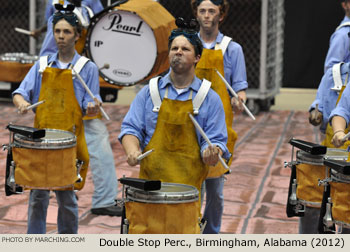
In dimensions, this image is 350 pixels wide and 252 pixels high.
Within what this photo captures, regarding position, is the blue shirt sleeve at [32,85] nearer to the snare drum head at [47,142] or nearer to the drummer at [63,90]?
the drummer at [63,90]

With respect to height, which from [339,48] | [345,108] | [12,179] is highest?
[339,48]

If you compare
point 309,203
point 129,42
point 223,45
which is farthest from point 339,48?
point 129,42

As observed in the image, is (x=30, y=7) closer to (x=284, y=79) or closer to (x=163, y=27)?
(x=284, y=79)

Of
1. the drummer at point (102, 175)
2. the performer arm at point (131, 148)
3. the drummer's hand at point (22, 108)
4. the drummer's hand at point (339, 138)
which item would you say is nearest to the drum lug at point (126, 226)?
the performer arm at point (131, 148)

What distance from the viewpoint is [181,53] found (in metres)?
3.98

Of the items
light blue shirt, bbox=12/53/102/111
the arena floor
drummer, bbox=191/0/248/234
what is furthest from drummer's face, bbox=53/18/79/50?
the arena floor

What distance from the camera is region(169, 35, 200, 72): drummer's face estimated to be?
399 cm

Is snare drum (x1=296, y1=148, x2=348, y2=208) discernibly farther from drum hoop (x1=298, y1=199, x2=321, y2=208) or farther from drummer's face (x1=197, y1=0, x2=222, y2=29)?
drummer's face (x1=197, y1=0, x2=222, y2=29)

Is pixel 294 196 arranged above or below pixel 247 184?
above

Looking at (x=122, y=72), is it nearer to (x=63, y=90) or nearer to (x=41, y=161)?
(x=63, y=90)

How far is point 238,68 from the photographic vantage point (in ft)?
18.2

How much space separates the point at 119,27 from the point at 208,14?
1.92m

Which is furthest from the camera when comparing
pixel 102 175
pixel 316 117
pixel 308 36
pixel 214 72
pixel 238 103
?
pixel 308 36

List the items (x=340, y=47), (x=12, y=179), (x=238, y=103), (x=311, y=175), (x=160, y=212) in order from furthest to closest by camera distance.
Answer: (x=340, y=47)
(x=238, y=103)
(x=12, y=179)
(x=311, y=175)
(x=160, y=212)
